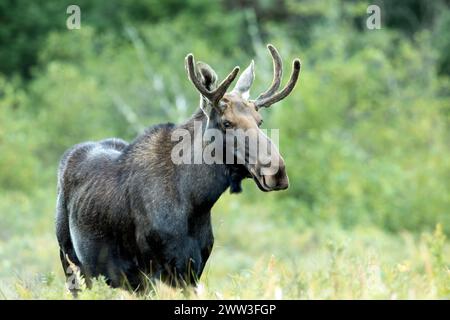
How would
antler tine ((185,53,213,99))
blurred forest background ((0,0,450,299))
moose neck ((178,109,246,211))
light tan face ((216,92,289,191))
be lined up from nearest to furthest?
light tan face ((216,92,289,191))
antler tine ((185,53,213,99))
moose neck ((178,109,246,211))
blurred forest background ((0,0,450,299))

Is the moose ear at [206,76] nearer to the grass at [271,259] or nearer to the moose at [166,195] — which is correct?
the moose at [166,195]

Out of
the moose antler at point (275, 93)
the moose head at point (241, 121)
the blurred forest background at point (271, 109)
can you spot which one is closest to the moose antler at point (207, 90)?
the moose head at point (241, 121)

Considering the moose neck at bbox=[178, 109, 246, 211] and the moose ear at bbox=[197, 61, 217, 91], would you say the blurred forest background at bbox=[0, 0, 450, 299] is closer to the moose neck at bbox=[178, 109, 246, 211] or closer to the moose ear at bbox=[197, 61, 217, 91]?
the moose neck at bbox=[178, 109, 246, 211]

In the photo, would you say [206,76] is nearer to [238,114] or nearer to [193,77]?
[193,77]

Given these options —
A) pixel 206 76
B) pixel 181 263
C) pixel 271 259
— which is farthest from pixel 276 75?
pixel 271 259

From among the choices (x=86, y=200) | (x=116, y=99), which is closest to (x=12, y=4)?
(x=116, y=99)

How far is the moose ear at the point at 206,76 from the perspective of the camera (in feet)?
27.9

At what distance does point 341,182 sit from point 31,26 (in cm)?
1630

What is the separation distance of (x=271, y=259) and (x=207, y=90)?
175 cm

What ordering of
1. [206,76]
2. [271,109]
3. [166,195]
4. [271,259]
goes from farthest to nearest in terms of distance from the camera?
[271,109] < [206,76] < [166,195] < [271,259]

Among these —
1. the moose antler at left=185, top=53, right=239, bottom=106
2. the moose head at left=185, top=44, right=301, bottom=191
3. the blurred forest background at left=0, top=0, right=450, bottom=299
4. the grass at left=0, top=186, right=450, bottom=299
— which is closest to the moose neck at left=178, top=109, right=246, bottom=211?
the moose head at left=185, top=44, right=301, bottom=191

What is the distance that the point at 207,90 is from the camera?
847 centimetres

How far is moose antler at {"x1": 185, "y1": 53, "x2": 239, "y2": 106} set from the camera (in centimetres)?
832

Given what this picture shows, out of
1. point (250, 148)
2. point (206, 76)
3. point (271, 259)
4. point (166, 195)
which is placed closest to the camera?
point (271, 259)
